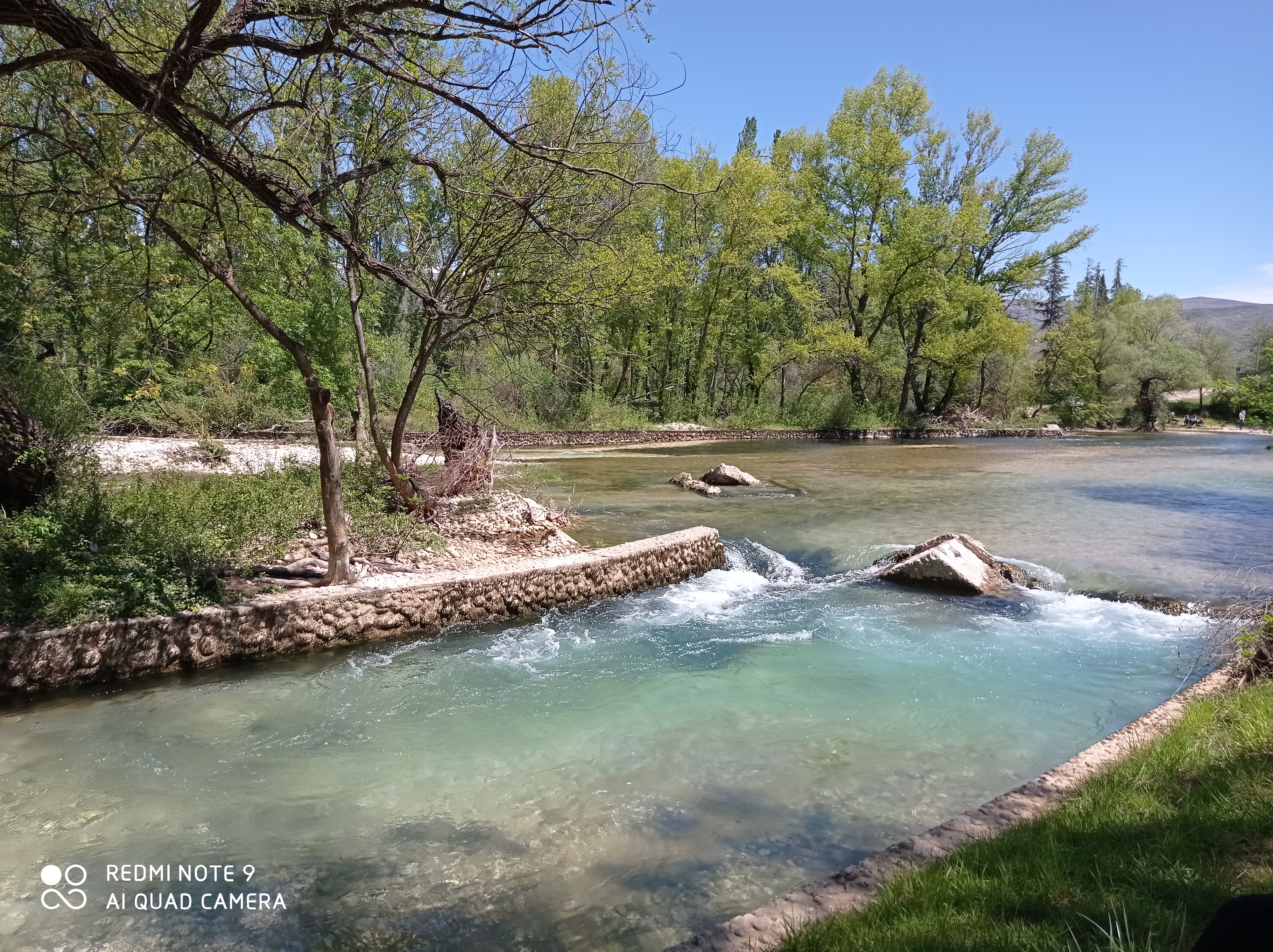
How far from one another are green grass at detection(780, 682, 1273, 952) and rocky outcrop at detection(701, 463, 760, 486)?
13.2 metres

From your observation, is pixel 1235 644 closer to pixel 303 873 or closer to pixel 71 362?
pixel 303 873

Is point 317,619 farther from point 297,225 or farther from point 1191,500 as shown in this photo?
point 1191,500

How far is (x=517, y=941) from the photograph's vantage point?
3.23 meters

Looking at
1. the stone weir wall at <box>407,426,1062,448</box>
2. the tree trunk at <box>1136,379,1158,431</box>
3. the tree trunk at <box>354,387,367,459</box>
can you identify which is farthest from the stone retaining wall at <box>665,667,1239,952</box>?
the tree trunk at <box>1136,379,1158,431</box>

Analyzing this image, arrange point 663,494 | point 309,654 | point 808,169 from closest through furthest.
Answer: point 309,654
point 663,494
point 808,169

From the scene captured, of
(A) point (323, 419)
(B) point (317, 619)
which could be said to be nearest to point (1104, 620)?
(B) point (317, 619)

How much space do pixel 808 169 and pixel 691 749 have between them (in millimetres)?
37994

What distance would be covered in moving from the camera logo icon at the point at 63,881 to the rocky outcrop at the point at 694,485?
12.7 metres

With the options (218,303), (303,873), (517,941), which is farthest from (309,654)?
(218,303)

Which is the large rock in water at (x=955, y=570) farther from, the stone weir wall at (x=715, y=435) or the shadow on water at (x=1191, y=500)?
the stone weir wall at (x=715, y=435)

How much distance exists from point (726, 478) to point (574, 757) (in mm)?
12337

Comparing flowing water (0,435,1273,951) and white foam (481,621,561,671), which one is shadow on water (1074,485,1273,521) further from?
white foam (481,621,561,671)

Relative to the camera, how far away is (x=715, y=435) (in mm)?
32875

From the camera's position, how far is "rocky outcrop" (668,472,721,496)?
15859 mm
